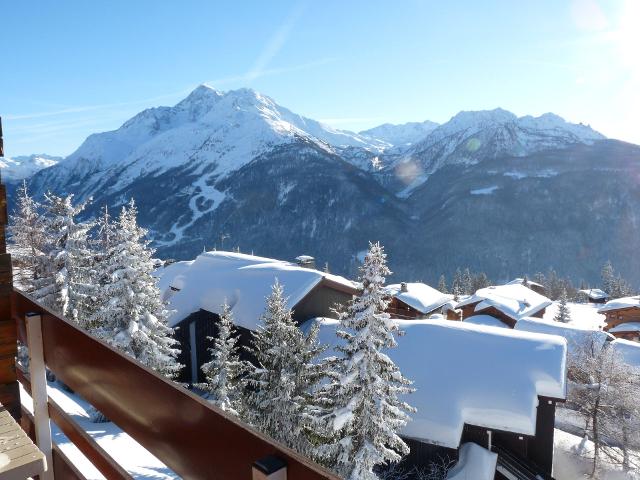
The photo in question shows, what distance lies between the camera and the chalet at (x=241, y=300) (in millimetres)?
20516

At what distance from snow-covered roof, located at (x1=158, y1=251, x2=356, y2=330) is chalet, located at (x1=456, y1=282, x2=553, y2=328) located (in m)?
20.6

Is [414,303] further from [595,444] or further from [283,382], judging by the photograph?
[283,382]

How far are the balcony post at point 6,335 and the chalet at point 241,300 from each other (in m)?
16.8

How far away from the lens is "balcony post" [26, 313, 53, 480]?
2424mm

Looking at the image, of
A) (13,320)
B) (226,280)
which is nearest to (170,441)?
(13,320)

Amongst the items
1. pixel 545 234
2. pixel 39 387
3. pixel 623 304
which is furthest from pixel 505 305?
pixel 545 234

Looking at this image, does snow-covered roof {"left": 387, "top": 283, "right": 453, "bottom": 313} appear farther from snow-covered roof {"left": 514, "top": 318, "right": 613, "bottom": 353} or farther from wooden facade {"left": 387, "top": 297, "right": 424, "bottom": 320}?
snow-covered roof {"left": 514, "top": 318, "right": 613, "bottom": 353}

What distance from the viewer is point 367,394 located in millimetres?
10633

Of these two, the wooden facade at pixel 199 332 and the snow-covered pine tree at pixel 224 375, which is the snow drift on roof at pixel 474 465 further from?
the wooden facade at pixel 199 332

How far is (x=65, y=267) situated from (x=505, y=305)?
3511 cm

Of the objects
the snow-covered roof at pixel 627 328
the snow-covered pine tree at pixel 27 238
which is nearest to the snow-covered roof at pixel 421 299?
the snow-covered roof at pixel 627 328

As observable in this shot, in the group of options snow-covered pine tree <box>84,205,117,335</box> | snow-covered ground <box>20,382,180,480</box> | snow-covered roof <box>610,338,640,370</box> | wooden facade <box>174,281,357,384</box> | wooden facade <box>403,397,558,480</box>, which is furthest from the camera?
snow-covered roof <box>610,338,640,370</box>

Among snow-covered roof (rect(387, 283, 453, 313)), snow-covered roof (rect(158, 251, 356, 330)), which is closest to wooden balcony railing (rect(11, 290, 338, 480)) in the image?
snow-covered roof (rect(158, 251, 356, 330))

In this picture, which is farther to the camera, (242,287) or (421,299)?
(421,299)
